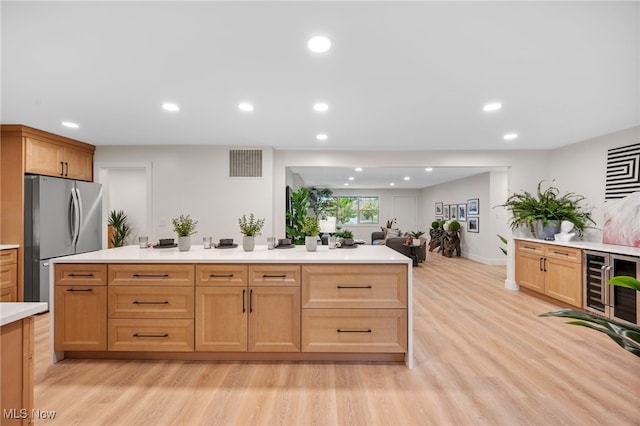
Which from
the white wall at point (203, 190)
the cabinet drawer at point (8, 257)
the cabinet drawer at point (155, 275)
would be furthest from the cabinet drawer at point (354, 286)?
the cabinet drawer at point (8, 257)

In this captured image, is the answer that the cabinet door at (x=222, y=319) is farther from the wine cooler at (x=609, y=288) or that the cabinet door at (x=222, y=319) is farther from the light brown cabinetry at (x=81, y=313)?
the wine cooler at (x=609, y=288)

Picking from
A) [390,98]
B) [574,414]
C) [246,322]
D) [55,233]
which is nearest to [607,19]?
[390,98]

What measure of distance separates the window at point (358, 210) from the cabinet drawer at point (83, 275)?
9.83 meters

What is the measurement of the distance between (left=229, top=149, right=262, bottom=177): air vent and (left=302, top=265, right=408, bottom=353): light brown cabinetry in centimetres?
276

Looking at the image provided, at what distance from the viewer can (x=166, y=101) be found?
9.39ft

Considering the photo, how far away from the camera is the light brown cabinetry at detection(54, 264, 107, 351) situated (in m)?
2.40

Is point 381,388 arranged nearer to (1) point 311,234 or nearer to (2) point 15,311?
(1) point 311,234

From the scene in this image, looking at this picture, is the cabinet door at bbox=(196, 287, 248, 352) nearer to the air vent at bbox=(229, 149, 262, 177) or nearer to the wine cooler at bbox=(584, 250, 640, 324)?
the air vent at bbox=(229, 149, 262, 177)

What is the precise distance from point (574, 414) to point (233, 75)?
334 cm

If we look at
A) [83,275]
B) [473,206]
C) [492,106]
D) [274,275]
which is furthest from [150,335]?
[473,206]

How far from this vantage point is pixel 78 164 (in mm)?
4379

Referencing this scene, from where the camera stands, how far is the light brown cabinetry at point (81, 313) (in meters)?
2.40

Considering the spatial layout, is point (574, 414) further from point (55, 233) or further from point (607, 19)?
point (55, 233)

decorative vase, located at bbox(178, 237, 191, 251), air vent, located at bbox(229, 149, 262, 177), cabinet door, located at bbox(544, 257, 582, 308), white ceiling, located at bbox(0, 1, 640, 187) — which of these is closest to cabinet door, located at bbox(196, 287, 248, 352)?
decorative vase, located at bbox(178, 237, 191, 251)
